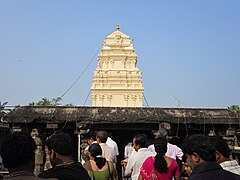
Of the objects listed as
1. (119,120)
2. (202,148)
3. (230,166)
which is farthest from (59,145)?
(119,120)

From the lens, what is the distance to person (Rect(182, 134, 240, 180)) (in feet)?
10.0

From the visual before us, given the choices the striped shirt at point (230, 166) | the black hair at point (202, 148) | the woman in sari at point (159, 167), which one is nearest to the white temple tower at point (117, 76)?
the woman in sari at point (159, 167)

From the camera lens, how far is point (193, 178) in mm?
3092

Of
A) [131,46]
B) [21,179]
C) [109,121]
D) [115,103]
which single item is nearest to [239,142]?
[109,121]

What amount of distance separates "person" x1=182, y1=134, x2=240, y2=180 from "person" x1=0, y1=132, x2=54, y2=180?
1.18 m

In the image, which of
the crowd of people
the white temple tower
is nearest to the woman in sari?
the crowd of people

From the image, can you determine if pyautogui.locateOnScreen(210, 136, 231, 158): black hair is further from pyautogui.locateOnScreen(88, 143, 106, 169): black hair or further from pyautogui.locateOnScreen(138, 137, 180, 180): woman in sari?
pyautogui.locateOnScreen(88, 143, 106, 169): black hair

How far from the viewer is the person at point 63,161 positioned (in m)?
3.50

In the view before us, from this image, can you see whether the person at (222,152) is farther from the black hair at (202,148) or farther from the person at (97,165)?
the person at (97,165)

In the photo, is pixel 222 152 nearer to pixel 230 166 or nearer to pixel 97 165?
pixel 230 166

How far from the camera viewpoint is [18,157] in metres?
2.73

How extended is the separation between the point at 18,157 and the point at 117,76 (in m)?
34.3

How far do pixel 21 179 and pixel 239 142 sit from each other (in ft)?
31.6

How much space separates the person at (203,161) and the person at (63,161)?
3.03 ft
